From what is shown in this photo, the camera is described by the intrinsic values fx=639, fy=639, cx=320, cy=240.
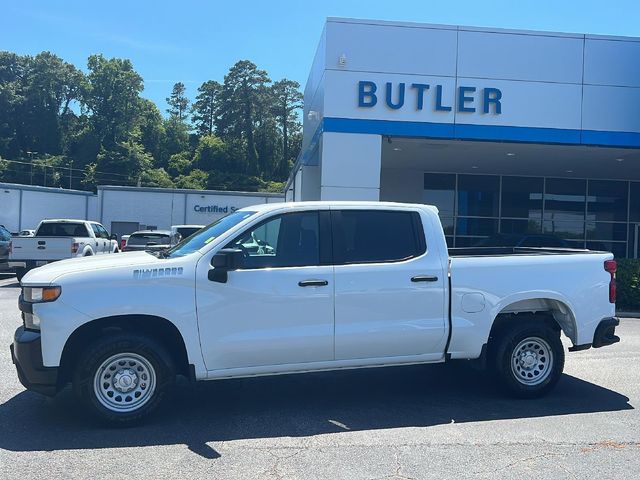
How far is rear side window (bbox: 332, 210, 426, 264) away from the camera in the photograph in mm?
6102

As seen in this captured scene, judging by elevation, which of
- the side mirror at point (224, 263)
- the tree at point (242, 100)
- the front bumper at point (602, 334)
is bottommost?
the front bumper at point (602, 334)

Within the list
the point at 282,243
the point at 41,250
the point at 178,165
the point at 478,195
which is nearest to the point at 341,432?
the point at 282,243

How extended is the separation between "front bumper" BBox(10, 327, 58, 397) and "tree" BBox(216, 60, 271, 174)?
94795 millimetres

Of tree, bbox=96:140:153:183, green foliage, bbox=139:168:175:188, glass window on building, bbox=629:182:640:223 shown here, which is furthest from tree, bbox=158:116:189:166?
glass window on building, bbox=629:182:640:223

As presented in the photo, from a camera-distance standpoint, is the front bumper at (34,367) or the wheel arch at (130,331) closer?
the front bumper at (34,367)

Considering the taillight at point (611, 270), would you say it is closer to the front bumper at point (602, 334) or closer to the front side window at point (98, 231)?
the front bumper at point (602, 334)

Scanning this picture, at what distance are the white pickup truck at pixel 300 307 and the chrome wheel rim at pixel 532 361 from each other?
0.04 ft

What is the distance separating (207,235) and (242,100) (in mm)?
98911

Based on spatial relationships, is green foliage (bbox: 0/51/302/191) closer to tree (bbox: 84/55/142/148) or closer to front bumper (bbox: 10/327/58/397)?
tree (bbox: 84/55/142/148)

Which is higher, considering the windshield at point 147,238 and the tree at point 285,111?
the tree at point 285,111

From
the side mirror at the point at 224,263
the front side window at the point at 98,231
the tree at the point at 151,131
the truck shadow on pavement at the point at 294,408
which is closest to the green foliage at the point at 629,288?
the truck shadow on pavement at the point at 294,408

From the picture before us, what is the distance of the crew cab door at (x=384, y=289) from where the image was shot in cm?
594

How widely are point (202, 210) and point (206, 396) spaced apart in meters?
38.2

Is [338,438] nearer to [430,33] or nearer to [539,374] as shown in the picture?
[539,374]
